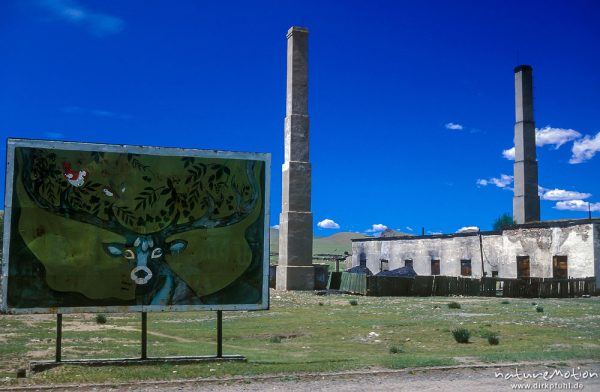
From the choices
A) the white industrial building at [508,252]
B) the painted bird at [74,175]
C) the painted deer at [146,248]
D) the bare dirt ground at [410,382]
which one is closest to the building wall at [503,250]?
the white industrial building at [508,252]

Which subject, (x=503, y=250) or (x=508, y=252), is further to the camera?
(x=503, y=250)

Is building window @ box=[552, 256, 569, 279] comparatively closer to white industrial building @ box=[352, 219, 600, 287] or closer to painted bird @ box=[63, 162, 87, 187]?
white industrial building @ box=[352, 219, 600, 287]

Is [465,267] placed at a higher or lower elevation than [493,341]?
higher

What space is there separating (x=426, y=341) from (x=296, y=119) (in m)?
27.9

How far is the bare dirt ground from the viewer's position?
25.3 ft

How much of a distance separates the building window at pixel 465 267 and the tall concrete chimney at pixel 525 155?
11.3 metres

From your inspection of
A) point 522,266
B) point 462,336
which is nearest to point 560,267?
point 522,266

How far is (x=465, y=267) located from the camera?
4556 cm

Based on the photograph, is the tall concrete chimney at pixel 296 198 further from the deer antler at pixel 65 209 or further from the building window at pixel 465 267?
the deer antler at pixel 65 209

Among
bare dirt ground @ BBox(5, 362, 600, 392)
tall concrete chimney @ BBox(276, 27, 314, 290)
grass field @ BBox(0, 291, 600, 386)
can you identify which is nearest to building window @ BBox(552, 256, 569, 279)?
grass field @ BBox(0, 291, 600, 386)

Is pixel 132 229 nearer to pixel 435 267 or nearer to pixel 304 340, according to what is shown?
pixel 304 340

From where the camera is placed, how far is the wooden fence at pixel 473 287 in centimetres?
3353

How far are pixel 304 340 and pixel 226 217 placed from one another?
562 centimetres

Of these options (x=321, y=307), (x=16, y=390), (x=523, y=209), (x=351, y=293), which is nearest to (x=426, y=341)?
(x=16, y=390)
